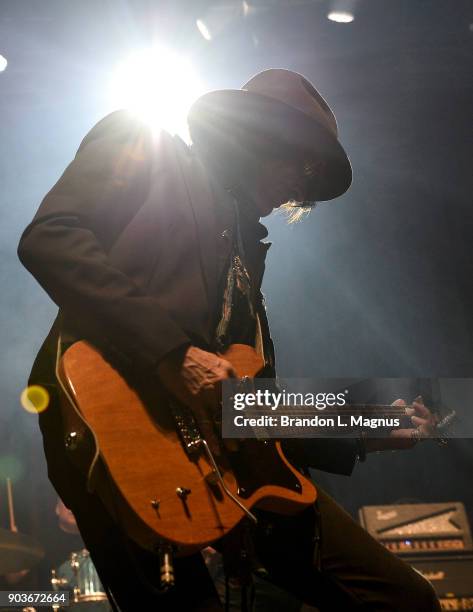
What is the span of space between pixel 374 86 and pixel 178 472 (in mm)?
4187

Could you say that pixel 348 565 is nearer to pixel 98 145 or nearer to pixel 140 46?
pixel 98 145

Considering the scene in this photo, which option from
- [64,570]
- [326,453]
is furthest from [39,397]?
[64,570]

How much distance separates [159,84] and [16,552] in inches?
132

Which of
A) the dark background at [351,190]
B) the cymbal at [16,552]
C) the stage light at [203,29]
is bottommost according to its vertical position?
the cymbal at [16,552]

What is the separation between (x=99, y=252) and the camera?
1.25 metres

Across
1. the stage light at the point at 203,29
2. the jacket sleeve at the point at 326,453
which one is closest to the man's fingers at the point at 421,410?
the jacket sleeve at the point at 326,453

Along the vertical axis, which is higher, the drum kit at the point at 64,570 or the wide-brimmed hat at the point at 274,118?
the wide-brimmed hat at the point at 274,118

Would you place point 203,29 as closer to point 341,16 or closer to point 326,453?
point 341,16

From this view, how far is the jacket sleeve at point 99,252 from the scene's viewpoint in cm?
119

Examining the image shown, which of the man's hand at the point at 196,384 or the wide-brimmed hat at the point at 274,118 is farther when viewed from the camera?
the wide-brimmed hat at the point at 274,118

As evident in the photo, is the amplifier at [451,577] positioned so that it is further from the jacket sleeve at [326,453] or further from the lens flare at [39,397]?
the lens flare at [39,397]

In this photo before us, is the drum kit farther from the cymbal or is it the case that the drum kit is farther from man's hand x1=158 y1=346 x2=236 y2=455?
man's hand x1=158 y1=346 x2=236 y2=455

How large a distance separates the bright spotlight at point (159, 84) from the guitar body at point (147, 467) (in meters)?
3.53

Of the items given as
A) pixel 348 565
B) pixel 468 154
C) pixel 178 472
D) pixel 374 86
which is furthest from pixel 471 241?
pixel 178 472
